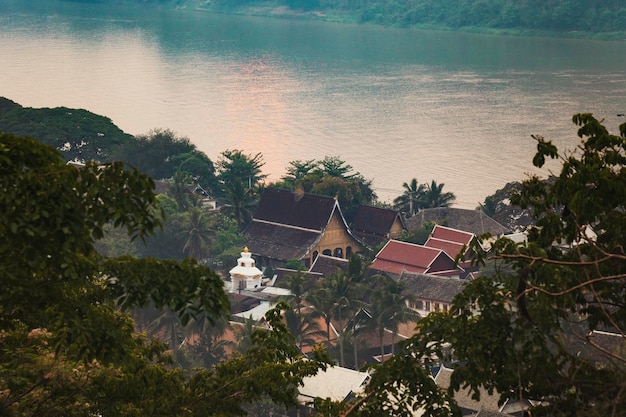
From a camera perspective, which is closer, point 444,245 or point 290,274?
point 290,274

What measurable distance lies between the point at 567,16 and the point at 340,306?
5795 centimetres

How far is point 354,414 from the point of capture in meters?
6.68

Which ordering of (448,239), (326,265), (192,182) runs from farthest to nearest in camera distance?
(192,182)
(448,239)
(326,265)

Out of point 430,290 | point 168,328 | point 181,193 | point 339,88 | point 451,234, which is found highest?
Answer: point 168,328

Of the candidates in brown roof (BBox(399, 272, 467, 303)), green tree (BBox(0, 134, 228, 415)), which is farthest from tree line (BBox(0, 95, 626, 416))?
brown roof (BBox(399, 272, 467, 303))

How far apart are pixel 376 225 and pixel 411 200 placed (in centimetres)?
258

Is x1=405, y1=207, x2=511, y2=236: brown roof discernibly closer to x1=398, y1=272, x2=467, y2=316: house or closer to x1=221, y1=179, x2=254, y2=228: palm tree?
x1=221, y1=179, x2=254, y2=228: palm tree

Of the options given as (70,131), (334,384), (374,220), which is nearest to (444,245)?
(374,220)

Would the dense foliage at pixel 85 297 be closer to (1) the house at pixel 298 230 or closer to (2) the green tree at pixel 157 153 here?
(1) the house at pixel 298 230

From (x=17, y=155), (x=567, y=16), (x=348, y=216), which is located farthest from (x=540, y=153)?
(x=567, y=16)

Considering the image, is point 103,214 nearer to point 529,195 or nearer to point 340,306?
point 529,195

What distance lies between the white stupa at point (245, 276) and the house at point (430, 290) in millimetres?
3026

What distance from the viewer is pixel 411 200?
32.9 m

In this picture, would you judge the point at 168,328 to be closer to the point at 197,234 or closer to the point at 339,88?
the point at 197,234
